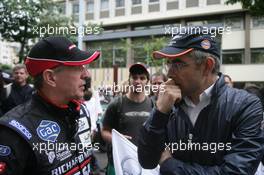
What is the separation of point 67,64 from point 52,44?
0.13 m

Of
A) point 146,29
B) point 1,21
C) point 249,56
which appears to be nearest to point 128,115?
point 1,21

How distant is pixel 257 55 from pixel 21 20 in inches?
696

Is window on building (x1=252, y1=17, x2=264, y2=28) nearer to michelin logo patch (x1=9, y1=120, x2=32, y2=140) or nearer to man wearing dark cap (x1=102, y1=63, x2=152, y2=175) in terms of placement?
man wearing dark cap (x1=102, y1=63, x2=152, y2=175)

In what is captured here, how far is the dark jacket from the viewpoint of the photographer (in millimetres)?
1665

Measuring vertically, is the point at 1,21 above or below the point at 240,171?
above

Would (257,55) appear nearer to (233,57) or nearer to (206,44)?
(233,57)

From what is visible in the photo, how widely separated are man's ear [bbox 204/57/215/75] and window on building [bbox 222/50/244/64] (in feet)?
73.5

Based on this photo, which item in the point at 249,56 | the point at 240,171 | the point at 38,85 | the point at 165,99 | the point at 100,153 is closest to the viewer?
the point at 240,171

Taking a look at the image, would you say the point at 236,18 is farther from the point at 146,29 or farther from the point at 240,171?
the point at 240,171

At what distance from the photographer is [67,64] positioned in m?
1.84

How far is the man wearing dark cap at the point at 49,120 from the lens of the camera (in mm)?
1573

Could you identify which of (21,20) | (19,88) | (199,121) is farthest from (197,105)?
(21,20)

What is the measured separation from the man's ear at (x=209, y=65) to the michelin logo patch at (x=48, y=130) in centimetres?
83

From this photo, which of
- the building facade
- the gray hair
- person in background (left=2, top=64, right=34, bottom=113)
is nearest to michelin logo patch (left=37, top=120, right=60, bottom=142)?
the gray hair
